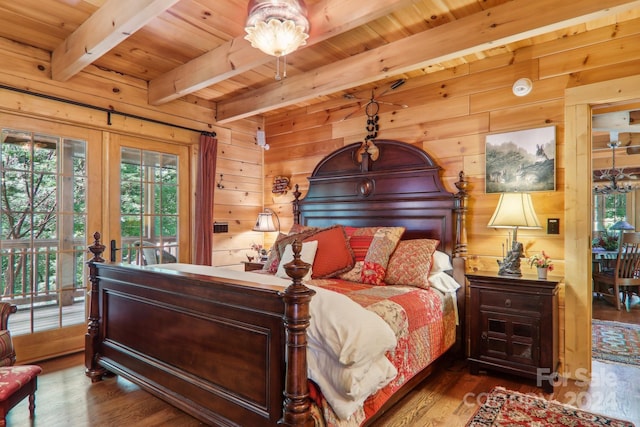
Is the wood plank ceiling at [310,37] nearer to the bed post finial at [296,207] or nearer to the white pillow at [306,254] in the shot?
the bed post finial at [296,207]

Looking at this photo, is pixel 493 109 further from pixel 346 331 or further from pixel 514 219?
pixel 346 331

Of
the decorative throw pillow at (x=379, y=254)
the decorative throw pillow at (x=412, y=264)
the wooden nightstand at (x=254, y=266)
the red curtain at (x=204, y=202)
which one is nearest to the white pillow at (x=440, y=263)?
the decorative throw pillow at (x=412, y=264)

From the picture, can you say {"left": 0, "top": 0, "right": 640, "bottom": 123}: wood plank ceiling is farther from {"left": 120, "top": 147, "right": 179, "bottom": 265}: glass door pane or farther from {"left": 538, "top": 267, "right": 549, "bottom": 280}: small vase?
{"left": 538, "top": 267, "right": 549, "bottom": 280}: small vase

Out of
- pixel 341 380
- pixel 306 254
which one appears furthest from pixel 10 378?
pixel 306 254

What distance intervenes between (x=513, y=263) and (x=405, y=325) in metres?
1.18

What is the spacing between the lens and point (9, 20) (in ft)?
8.77

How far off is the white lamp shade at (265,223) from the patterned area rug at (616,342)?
137 inches

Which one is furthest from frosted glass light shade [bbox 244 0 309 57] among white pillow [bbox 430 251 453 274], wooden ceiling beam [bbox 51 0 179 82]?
white pillow [bbox 430 251 453 274]

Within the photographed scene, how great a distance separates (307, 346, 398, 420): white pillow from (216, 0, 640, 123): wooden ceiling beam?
7.25 feet

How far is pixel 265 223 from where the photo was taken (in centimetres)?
447

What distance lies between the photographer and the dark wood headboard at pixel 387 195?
127 inches

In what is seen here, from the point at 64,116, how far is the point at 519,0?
368cm

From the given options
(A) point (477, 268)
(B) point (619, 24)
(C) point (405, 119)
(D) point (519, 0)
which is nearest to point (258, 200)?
(C) point (405, 119)

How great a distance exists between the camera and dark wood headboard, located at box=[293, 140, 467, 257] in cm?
322
